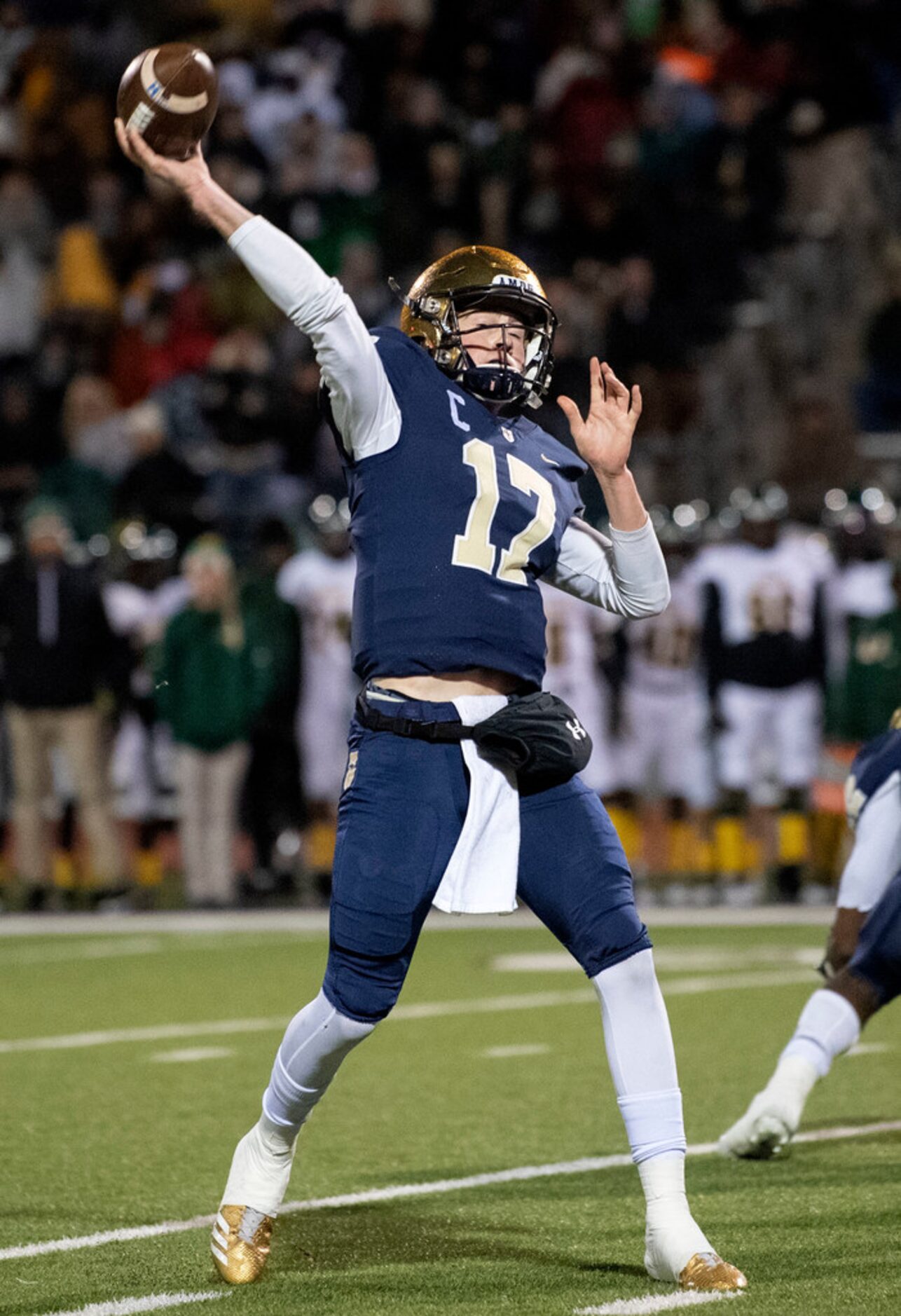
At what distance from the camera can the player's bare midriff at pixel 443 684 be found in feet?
14.7

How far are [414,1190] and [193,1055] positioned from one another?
236 cm

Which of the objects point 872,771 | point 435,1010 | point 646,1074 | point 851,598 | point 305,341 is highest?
point 305,341

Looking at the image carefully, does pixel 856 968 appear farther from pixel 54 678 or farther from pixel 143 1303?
pixel 54 678

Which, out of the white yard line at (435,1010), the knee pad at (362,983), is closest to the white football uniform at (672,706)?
the white yard line at (435,1010)

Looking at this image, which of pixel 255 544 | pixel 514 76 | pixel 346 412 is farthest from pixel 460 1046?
pixel 514 76

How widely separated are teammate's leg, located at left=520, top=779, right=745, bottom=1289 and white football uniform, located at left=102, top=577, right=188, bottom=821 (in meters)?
9.02

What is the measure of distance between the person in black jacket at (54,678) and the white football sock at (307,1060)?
8.37 metres

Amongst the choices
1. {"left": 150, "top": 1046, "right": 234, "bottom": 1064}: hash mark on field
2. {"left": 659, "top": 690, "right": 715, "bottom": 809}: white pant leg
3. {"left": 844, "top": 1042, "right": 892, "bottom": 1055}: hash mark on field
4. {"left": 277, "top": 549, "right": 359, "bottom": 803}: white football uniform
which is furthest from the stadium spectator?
{"left": 844, "top": 1042, "right": 892, "bottom": 1055}: hash mark on field

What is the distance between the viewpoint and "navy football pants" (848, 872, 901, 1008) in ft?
19.0

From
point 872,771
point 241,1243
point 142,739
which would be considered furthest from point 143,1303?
point 142,739

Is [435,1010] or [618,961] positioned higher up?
[618,961]

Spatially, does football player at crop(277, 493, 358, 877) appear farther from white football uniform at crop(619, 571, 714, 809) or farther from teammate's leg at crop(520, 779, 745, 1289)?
teammate's leg at crop(520, 779, 745, 1289)

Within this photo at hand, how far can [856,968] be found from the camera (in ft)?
19.3

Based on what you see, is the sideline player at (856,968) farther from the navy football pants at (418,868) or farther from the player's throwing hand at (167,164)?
the player's throwing hand at (167,164)
